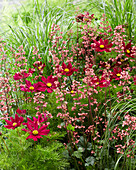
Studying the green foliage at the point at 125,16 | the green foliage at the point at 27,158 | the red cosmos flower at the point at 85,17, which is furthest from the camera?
the green foliage at the point at 125,16

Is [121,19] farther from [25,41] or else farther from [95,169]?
[95,169]

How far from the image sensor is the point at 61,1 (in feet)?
10.3

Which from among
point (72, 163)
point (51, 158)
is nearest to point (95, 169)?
point (72, 163)

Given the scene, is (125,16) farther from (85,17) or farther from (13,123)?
(13,123)

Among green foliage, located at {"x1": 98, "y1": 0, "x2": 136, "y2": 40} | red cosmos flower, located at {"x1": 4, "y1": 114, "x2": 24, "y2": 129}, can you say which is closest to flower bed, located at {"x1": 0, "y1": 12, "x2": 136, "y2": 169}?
red cosmos flower, located at {"x1": 4, "y1": 114, "x2": 24, "y2": 129}

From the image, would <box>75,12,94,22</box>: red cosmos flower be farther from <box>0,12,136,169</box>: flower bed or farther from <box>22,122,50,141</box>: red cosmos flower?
<box>22,122,50,141</box>: red cosmos flower

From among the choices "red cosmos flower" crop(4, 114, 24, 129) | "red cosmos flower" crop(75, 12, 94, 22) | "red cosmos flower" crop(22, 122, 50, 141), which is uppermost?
"red cosmos flower" crop(75, 12, 94, 22)

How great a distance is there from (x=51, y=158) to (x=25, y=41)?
64.0 inches

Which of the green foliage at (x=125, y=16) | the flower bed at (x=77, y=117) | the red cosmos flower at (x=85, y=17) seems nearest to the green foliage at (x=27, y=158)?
the flower bed at (x=77, y=117)

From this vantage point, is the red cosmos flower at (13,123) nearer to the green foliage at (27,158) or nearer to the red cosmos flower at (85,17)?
the green foliage at (27,158)

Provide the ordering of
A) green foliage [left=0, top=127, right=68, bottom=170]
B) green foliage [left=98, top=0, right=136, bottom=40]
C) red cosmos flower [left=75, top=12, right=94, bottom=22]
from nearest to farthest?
green foliage [left=0, top=127, right=68, bottom=170], red cosmos flower [left=75, top=12, right=94, bottom=22], green foliage [left=98, top=0, right=136, bottom=40]

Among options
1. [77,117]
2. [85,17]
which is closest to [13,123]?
[77,117]

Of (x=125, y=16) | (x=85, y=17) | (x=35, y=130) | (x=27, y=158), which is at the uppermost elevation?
(x=125, y=16)

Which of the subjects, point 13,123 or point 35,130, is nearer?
point 35,130
